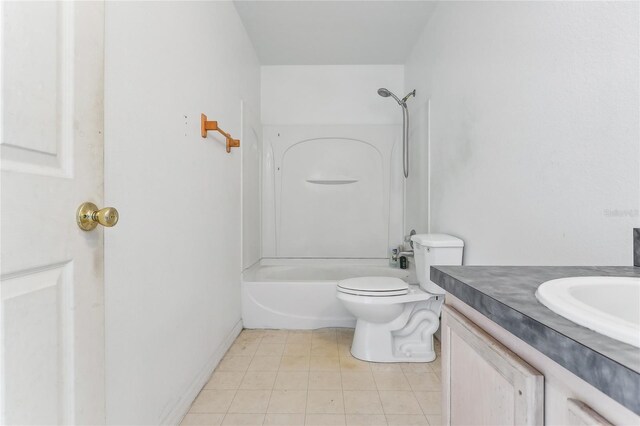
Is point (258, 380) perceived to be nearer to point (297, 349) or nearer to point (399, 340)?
point (297, 349)

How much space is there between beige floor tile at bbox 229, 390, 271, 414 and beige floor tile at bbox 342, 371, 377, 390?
39 cm

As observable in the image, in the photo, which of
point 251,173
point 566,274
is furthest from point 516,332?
point 251,173

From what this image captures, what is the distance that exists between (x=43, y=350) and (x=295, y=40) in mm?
2604

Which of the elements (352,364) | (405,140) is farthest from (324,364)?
(405,140)

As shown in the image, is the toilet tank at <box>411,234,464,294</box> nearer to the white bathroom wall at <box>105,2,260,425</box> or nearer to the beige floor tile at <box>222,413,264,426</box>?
the beige floor tile at <box>222,413,264,426</box>

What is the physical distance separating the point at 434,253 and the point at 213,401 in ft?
4.30

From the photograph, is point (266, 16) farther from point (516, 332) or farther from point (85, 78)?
point (516, 332)

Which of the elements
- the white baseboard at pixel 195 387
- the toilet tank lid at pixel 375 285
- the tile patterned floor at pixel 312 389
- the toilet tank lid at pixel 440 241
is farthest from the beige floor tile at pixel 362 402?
the toilet tank lid at pixel 440 241

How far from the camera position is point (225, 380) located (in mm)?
1640

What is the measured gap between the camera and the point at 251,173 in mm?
2639

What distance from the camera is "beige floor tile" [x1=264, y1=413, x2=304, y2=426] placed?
132 cm

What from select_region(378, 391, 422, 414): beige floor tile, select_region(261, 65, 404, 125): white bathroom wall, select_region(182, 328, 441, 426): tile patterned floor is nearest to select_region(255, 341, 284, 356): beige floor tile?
select_region(182, 328, 441, 426): tile patterned floor

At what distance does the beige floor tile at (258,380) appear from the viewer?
62.6 inches

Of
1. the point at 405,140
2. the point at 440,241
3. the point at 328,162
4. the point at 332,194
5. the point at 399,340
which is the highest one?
the point at 405,140
